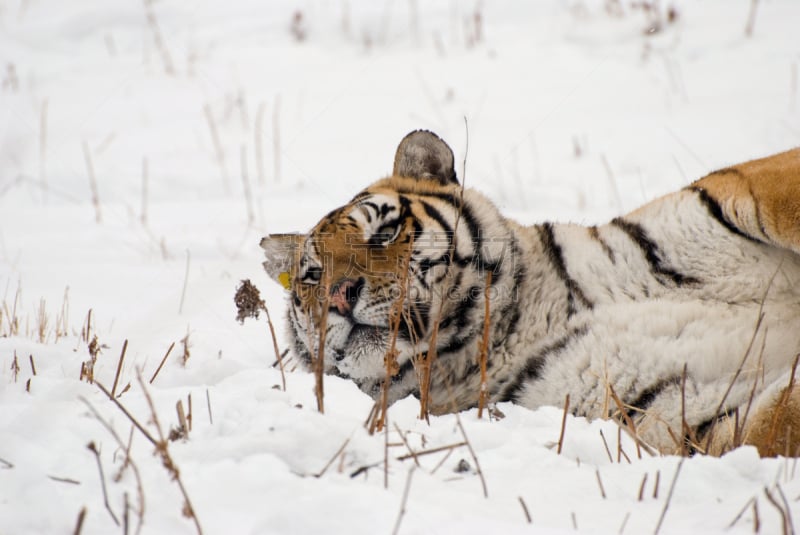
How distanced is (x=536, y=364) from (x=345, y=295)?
61 centimetres

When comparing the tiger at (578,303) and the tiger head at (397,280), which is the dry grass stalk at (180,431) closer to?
the tiger at (578,303)

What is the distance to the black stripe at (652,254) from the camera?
241cm

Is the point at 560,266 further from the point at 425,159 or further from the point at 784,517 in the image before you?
the point at 784,517

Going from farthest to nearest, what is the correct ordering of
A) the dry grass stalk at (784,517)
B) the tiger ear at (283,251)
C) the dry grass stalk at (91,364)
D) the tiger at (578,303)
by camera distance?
1. the tiger ear at (283,251)
2. the dry grass stalk at (91,364)
3. the tiger at (578,303)
4. the dry grass stalk at (784,517)

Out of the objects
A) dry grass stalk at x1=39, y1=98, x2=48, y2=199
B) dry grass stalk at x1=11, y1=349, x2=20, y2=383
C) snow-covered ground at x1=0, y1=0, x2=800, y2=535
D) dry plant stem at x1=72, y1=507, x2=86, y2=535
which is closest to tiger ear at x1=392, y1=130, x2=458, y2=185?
snow-covered ground at x1=0, y1=0, x2=800, y2=535

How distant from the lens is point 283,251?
9.55 ft

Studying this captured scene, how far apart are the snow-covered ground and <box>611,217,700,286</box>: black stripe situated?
0.70 metres

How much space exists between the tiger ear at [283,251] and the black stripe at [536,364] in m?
0.91

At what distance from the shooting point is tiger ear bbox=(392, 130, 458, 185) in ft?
9.56

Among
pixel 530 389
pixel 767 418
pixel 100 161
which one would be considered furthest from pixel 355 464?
pixel 100 161

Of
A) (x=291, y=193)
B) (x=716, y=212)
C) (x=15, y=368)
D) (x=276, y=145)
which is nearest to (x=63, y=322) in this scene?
(x=15, y=368)

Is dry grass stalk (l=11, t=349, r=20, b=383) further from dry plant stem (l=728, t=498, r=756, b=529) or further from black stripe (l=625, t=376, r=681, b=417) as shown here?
dry plant stem (l=728, t=498, r=756, b=529)

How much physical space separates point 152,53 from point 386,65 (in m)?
2.51

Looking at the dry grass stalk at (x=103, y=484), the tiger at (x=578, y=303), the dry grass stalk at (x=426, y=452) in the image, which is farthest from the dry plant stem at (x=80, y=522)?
the tiger at (x=578, y=303)
